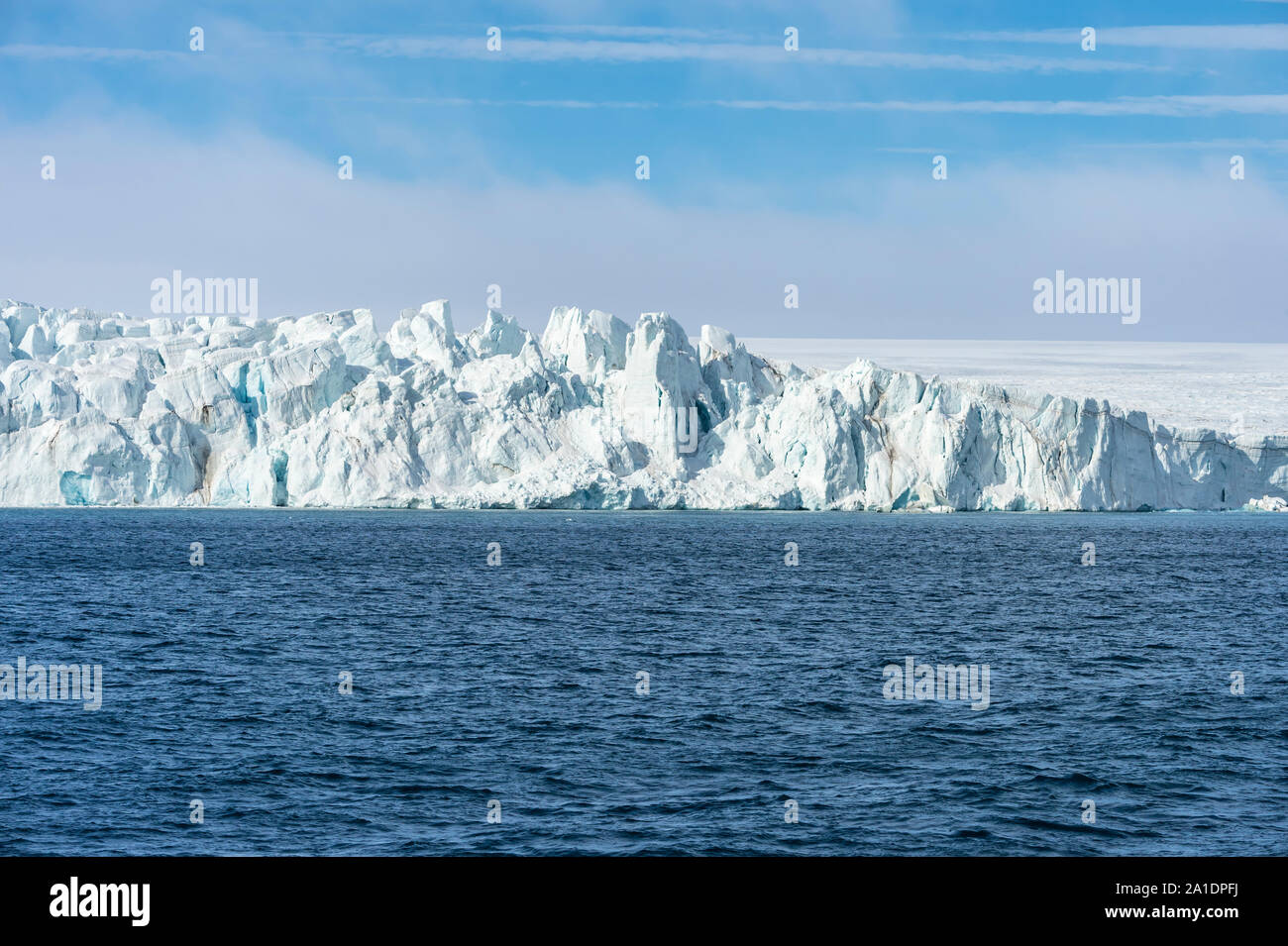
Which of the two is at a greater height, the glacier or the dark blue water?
the glacier

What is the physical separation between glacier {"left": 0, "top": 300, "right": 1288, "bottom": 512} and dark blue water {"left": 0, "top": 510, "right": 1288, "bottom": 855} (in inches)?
1384

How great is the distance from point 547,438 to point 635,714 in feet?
202

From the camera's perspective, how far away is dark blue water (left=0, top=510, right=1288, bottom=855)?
1255 cm

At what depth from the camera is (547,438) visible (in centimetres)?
7906

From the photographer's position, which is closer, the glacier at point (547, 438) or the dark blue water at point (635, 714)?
the dark blue water at point (635, 714)

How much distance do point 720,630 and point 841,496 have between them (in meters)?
52.5

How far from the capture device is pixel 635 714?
1800 cm

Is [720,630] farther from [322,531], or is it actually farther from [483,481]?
[483,481]

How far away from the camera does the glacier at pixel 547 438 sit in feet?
248

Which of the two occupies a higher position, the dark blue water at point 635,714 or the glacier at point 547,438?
the glacier at point 547,438

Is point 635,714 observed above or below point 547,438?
below

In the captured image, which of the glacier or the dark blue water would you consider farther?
the glacier

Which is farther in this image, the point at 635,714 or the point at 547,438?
the point at 547,438

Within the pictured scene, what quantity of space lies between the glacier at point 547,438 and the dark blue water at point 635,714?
35146 millimetres
